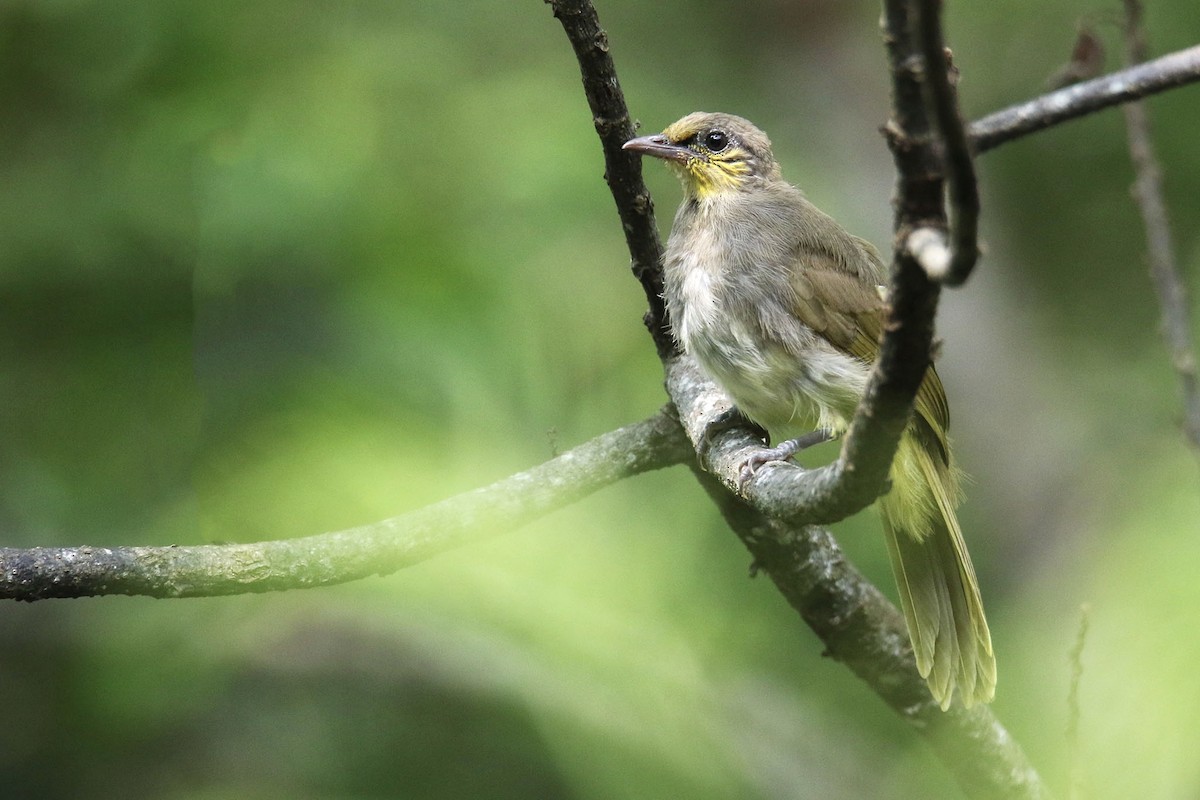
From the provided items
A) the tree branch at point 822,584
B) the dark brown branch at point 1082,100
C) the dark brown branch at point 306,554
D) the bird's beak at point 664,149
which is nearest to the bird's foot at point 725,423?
the tree branch at point 822,584

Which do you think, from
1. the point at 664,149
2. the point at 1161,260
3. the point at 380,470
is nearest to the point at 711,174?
the point at 664,149

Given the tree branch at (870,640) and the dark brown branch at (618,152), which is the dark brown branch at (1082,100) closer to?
the dark brown branch at (618,152)

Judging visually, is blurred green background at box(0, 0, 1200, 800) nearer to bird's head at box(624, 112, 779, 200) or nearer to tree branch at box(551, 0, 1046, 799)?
tree branch at box(551, 0, 1046, 799)

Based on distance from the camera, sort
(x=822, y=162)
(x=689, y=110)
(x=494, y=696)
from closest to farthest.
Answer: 1. (x=494, y=696)
2. (x=689, y=110)
3. (x=822, y=162)

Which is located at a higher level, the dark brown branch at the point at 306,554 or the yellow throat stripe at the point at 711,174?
the yellow throat stripe at the point at 711,174

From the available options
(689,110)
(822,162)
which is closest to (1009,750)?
(689,110)

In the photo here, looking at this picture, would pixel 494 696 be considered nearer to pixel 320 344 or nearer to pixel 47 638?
pixel 320 344
